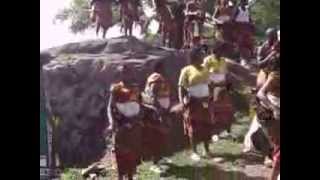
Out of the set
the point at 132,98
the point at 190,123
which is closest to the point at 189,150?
the point at 190,123

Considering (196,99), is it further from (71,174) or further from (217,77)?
(71,174)

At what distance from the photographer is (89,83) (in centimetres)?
178

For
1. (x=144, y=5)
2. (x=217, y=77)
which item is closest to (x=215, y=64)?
(x=217, y=77)

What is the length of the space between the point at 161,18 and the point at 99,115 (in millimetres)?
326

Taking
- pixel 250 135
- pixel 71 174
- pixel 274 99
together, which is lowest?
pixel 71 174

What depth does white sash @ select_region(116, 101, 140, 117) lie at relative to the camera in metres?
1.78

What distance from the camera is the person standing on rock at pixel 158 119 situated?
1769 millimetres

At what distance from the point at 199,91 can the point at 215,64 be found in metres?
0.09

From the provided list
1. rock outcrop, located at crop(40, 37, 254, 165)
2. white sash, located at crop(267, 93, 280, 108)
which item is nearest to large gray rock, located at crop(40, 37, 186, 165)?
rock outcrop, located at crop(40, 37, 254, 165)

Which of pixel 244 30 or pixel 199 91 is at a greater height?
pixel 244 30

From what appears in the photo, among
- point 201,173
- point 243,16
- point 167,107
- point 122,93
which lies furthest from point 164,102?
point 243,16
